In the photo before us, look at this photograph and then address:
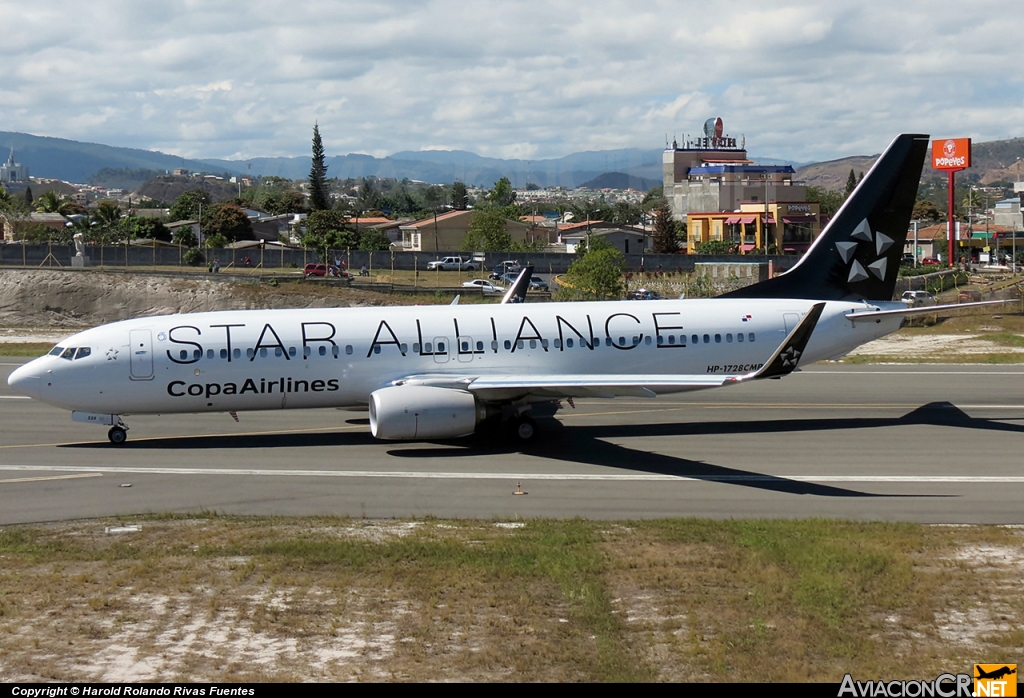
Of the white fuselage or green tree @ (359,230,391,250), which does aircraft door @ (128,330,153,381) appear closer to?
the white fuselage

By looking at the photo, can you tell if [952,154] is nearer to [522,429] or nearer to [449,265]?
[449,265]

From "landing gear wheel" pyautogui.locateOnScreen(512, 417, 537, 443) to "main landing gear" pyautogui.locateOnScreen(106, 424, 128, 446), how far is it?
11.3 metres

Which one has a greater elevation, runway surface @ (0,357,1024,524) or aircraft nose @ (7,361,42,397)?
aircraft nose @ (7,361,42,397)

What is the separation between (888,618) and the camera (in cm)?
1602

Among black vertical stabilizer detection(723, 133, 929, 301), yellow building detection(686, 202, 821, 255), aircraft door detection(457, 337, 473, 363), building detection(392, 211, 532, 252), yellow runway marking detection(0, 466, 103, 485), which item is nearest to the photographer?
yellow runway marking detection(0, 466, 103, 485)

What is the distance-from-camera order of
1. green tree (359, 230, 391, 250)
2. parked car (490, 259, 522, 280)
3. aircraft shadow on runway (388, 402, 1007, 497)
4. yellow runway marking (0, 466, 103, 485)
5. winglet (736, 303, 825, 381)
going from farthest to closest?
1. green tree (359, 230, 391, 250)
2. parked car (490, 259, 522, 280)
3. yellow runway marking (0, 466, 103, 485)
4. aircraft shadow on runway (388, 402, 1007, 497)
5. winglet (736, 303, 825, 381)

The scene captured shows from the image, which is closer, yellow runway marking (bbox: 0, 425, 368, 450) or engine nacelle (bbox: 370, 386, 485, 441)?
Result: engine nacelle (bbox: 370, 386, 485, 441)

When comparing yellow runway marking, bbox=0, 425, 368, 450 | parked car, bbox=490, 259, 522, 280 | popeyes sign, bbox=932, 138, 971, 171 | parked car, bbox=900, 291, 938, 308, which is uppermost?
popeyes sign, bbox=932, 138, 971, 171

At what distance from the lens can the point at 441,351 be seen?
30.2 meters

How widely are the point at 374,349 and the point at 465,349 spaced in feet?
8.64

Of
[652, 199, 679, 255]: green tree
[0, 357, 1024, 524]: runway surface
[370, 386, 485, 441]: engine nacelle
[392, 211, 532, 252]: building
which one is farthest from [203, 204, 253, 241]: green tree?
[370, 386, 485, 441]: engine nacelle

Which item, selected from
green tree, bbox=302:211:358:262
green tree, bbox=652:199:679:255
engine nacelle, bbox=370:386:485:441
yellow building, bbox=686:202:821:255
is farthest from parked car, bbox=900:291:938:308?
green tree, bbox=652:199:679:255

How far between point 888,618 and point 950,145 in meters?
120

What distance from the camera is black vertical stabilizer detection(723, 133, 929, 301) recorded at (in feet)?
112
